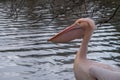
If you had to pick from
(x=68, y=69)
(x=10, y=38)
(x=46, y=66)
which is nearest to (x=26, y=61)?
(x=46, y=66)

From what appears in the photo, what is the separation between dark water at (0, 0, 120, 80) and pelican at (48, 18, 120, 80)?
0.69 metres

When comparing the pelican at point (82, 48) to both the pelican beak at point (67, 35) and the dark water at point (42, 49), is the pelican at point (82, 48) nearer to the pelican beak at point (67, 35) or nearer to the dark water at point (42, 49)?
the pelican beak at point (67, 35)

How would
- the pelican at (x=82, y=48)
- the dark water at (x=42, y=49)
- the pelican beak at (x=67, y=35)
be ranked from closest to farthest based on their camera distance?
the pelican at (x=82, y=48), the pelican beak at (x=67, y=35), the dark water at (x=42, y=49)

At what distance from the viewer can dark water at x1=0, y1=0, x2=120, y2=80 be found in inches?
424

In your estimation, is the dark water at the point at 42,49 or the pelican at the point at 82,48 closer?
the pelican at the point at 82,48

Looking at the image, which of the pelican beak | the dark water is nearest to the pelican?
the pelican beak

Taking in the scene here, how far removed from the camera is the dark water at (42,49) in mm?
10766

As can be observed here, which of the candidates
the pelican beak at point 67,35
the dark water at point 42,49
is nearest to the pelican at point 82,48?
the pelican beak at point 67,35

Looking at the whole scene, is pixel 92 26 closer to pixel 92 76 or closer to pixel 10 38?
pixel 92 76

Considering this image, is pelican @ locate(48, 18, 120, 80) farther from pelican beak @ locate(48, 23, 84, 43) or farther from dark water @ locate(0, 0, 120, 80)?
dark water @ locate(0, 0, 120, 80)

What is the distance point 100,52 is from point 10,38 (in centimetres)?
447

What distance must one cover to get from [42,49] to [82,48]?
6572 mm

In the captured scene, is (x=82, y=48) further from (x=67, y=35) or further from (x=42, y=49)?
(x=42, y=49)

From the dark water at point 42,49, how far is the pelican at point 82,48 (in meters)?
0.69
